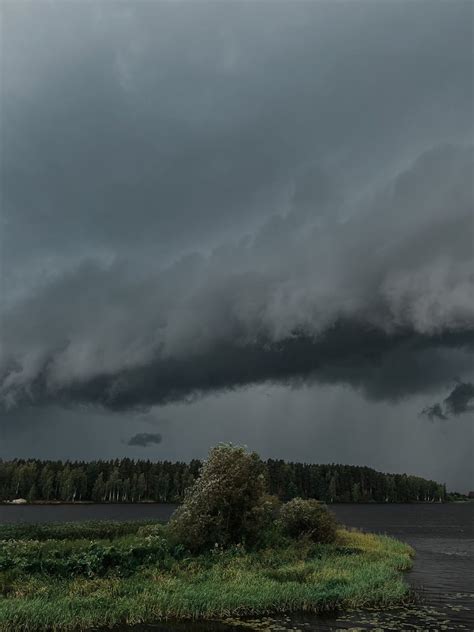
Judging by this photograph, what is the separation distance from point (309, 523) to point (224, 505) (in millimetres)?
14463

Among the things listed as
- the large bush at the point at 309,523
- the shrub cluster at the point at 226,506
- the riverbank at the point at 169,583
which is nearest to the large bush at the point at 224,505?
the shrub cluster at the point at 226,506

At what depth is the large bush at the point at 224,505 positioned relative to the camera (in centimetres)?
5134

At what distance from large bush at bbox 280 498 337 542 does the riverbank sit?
29.0 feet

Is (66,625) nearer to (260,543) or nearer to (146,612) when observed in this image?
(146,612)

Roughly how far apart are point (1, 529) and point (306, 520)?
40447 mm

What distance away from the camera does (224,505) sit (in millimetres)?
52594

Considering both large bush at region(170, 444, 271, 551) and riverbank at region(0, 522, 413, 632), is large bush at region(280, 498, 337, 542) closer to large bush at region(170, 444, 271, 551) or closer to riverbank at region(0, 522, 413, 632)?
large bush at region(170, 444, 271, 551)

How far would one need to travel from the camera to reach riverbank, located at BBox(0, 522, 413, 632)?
30359mm

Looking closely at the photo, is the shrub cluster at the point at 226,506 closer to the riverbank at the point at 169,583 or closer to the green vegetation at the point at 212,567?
the green vegetation at the point at 212,567

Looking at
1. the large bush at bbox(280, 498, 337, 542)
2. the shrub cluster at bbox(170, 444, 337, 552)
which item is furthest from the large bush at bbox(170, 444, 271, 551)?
the large bush at bbox(280, 498, 337, 542)

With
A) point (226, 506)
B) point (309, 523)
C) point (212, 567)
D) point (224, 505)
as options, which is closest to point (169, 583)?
point (212, 567)

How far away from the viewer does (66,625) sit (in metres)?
28.6

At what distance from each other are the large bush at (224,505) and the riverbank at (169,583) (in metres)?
2.55

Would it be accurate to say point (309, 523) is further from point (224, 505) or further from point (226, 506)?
point (224, 505)
